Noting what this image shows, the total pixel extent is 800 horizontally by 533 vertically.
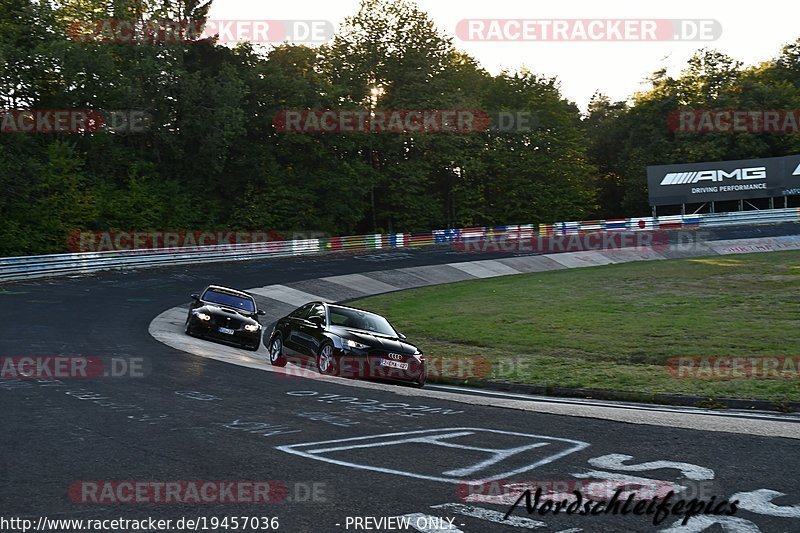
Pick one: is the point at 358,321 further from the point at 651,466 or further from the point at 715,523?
the point at 715,523

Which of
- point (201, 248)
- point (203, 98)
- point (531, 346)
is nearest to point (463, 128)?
point (203, 98)

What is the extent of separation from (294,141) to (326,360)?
46.7 meters

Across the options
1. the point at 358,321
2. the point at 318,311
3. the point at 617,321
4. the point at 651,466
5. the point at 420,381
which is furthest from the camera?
the point at 617,321

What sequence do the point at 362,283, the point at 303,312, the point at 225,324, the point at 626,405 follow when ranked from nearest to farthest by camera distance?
the point at 626,405 → the point at 303,312 → the point at 225,324 → the point at 362,283

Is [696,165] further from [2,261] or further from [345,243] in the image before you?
[2,261]

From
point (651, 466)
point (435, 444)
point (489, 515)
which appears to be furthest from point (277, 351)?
point (489, 515)

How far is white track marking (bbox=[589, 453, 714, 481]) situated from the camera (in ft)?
23.3

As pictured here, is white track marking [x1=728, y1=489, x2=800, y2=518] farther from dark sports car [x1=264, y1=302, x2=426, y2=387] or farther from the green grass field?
dark sports car [x1=264, y1=302, x2=426, y2=387]

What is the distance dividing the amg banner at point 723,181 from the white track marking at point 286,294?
Result: 3428cm

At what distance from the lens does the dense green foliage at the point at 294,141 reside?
161 feet

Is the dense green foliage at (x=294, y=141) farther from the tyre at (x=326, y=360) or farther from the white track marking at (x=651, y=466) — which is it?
the white track marking at (x=651, y=466)

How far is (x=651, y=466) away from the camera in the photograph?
7457mm

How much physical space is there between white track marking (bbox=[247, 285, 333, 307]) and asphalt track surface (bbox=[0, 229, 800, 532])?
62.0 feet

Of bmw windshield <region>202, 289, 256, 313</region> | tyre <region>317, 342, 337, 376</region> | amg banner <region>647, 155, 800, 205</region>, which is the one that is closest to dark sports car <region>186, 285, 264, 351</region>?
bmw windshield <region>202, 289, 256, 313</region>
